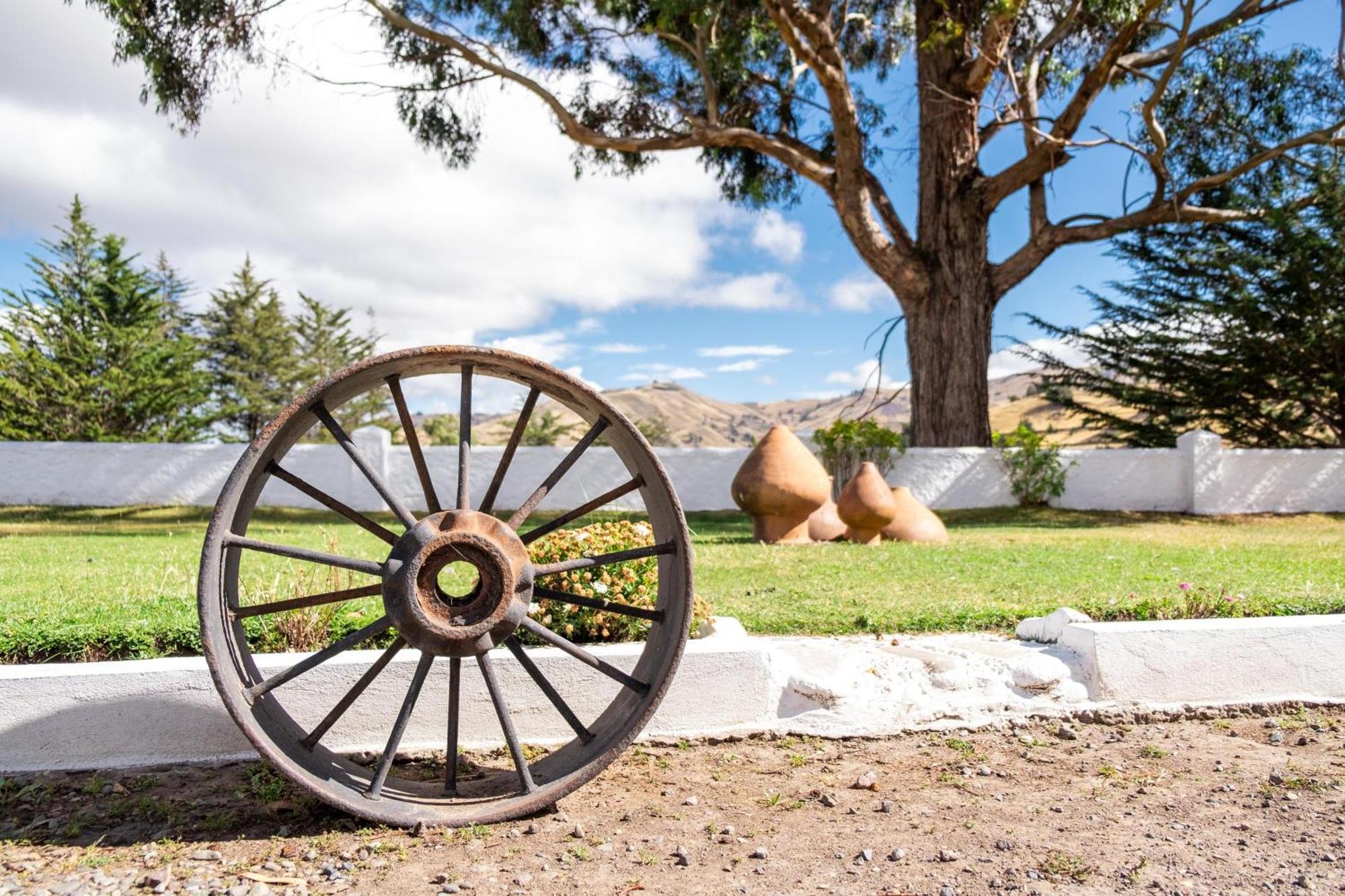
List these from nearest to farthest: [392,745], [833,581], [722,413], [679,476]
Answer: [392,745], [833,581], [679,476], [722,413]

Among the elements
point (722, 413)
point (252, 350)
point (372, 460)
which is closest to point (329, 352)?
point (252, 350)

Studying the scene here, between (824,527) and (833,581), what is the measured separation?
3.58m

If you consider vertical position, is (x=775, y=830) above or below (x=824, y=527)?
below

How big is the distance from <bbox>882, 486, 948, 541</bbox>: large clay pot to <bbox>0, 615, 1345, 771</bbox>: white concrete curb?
531cm

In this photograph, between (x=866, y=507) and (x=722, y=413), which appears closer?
(x=866, y=507)

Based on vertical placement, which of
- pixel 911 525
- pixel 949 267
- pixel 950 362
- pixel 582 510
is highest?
pixel 949 267

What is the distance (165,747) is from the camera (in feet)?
11.1

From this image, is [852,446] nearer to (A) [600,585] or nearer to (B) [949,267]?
(B) [949,267]

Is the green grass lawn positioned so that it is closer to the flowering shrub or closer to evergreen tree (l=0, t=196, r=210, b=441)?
the flowering shrub

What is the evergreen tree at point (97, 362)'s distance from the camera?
20219 millimetres

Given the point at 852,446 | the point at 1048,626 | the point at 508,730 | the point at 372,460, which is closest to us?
the point at 508,730

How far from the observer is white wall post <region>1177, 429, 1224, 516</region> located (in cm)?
1514

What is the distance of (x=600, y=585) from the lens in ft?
13.2

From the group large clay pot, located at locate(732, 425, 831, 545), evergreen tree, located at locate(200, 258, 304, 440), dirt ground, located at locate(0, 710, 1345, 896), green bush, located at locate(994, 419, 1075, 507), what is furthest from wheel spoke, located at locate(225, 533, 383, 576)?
evergreen tree, located at locate(200, 258, 304, 440)
